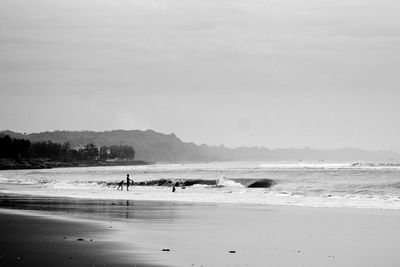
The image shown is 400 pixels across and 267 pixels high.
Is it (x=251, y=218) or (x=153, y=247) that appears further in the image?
(x=251, y=218)

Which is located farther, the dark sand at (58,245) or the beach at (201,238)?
the beach at (201,238)

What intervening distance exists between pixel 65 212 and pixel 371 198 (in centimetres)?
2194

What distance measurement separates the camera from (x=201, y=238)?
70.5 ft

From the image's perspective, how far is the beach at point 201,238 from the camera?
55.0 feet

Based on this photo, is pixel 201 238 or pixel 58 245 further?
pixel 201 238

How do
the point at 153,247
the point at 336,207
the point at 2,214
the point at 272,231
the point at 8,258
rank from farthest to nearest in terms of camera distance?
1. the point at 336,207
2. the point at 2,214
3. the point at 272,231
4. the point at 153,247
5. the point at 8,258

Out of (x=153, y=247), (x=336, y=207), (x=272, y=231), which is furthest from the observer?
(x=336, y=207)

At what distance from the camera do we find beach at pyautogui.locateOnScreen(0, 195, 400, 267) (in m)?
16.8

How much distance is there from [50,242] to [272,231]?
831 cm

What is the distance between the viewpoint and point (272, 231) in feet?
77.5

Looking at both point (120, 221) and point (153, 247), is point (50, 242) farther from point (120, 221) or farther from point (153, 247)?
point (120, 221)

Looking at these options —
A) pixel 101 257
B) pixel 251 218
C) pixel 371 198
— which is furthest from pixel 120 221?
pixel 371 198

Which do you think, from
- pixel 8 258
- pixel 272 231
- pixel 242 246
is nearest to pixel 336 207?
pixel 272 231

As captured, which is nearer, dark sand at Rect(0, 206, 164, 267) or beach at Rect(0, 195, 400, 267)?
dark sand at Rect(0, 206, 164, 267)
